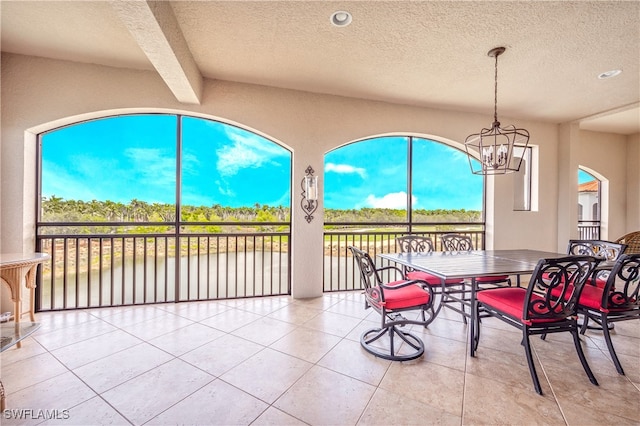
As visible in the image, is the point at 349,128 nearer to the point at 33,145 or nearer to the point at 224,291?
the point at 224,291

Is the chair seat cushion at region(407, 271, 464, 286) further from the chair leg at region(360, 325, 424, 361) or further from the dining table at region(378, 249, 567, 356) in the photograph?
the chair leg at region(360, 325, 424, 361)

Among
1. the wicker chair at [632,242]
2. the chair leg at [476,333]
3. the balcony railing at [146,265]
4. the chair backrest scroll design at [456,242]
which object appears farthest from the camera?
the wicker chair at [632,242]

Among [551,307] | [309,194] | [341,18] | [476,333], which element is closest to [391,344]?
[476,333]

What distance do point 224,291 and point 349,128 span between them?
3.09 meters

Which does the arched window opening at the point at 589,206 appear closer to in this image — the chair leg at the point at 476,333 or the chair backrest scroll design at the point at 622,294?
the chair backrest scroll design at the point at 622,294

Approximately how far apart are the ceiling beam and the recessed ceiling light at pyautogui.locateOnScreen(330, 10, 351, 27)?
1326mm

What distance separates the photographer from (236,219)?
156 inches

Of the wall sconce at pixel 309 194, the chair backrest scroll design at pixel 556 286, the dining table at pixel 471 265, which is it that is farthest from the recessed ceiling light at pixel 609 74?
the wall sconce at pixel 309 194

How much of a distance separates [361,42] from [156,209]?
123 inches

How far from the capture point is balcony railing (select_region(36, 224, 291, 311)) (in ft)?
11.0

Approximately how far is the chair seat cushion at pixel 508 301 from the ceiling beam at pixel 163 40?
344 centimetres

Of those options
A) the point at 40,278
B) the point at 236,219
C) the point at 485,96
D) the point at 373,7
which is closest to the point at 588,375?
the point at 373,7

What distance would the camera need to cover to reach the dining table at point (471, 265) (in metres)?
2.28

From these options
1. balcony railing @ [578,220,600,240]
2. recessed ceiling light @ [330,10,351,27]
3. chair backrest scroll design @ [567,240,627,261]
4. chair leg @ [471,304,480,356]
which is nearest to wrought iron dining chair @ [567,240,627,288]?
chair backrest scroll design @ [567,240,627,261]
